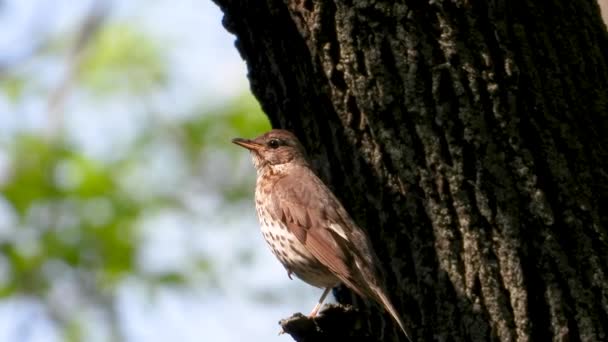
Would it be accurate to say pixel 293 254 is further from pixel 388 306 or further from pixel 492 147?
pixel 492 147

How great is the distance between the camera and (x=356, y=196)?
16.9ft

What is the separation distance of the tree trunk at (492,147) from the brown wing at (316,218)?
772 mm

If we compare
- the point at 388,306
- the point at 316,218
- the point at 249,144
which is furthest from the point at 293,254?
the point at 388,306

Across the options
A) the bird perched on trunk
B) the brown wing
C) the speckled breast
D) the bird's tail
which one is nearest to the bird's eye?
the bird perched on trunk

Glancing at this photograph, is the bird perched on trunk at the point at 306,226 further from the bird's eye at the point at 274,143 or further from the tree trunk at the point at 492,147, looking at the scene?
the tree trunk at the point at 492,147

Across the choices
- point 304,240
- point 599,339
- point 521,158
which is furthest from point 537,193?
point 304,240

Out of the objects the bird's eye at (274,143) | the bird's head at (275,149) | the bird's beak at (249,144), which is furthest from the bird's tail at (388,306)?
the bird's beak at (249,144)

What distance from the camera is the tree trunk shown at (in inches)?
181

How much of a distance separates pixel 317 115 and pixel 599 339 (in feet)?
5.54

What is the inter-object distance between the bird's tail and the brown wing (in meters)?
0.27

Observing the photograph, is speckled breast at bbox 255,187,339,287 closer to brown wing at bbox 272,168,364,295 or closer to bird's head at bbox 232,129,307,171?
brown wing at bbox 272,168,364,295

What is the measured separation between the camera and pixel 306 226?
628cm

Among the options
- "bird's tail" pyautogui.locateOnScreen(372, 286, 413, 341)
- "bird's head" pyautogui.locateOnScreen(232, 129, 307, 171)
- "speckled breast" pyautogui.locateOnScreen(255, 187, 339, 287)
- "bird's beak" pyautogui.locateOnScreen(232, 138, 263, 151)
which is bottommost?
"bird's tail" pyautogui.locateOnScreen(372, 286, 413, 341)

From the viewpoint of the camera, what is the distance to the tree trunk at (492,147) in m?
4.60
